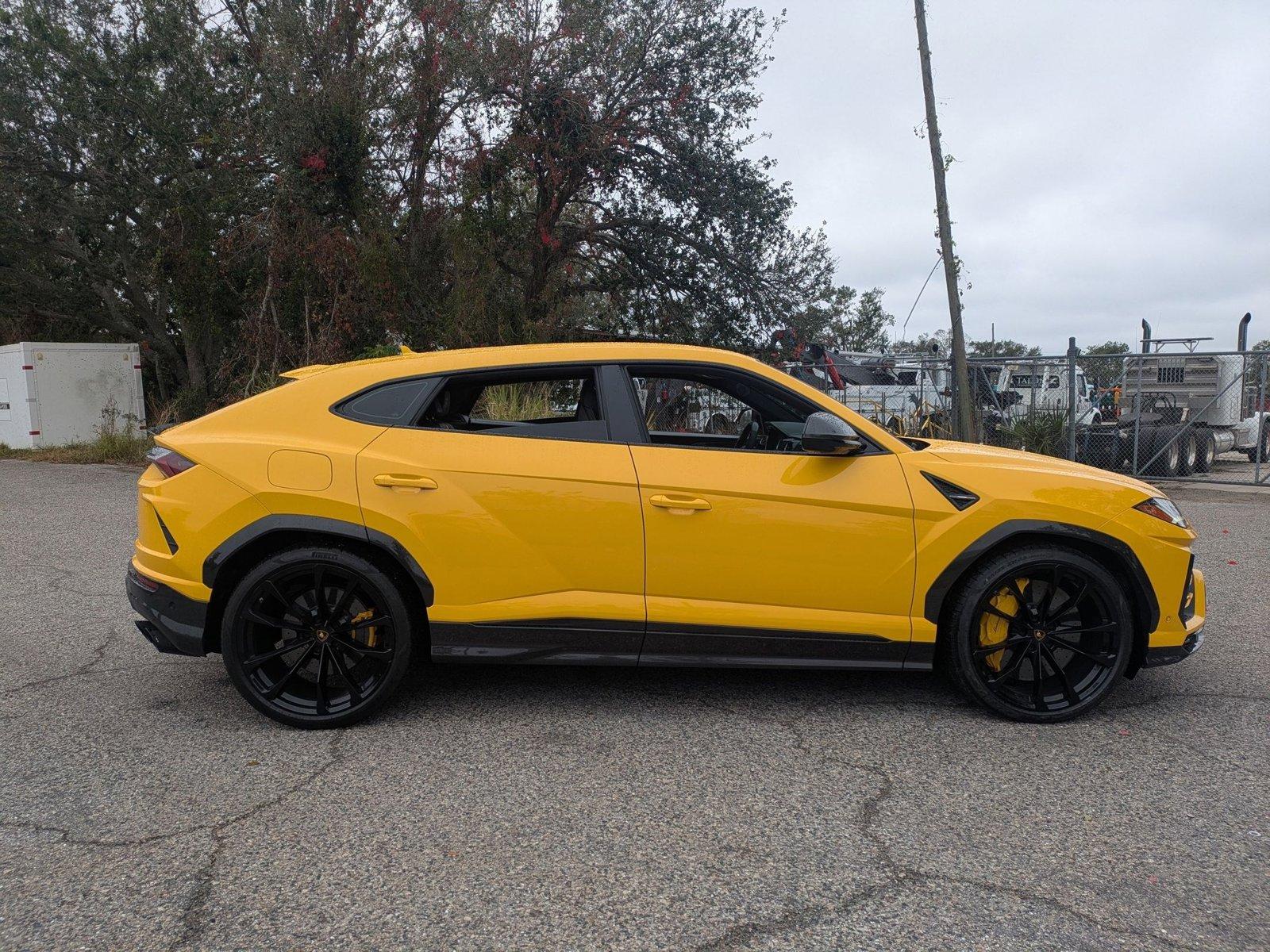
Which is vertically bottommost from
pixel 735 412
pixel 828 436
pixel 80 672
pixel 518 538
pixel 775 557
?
pixel 80 672

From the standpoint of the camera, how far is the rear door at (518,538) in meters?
3.88

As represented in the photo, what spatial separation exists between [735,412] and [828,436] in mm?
834

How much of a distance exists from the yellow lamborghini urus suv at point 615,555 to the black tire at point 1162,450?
11.6 m

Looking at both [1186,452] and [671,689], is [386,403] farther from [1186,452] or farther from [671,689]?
[1186,452]

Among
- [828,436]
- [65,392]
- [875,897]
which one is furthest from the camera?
[65,392]

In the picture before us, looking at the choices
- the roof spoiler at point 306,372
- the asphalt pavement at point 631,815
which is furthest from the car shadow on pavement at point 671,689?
the roof spoiler at point 306,372

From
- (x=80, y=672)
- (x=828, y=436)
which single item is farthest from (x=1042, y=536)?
(x=80, y=672)

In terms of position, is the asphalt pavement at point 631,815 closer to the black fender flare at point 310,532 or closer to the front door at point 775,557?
the front door at point 775,557

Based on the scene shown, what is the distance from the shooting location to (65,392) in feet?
59.4

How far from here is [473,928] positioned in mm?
2535

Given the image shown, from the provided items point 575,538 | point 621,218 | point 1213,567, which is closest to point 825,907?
point 575,538

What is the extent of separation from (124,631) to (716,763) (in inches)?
149

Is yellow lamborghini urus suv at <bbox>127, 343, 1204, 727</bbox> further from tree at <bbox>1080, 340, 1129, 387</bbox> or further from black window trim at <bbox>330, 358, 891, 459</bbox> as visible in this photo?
tree at <bbox>1080, 340, 1129, 387</bbox>

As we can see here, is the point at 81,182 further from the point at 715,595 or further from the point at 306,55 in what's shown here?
the point at 715,595
